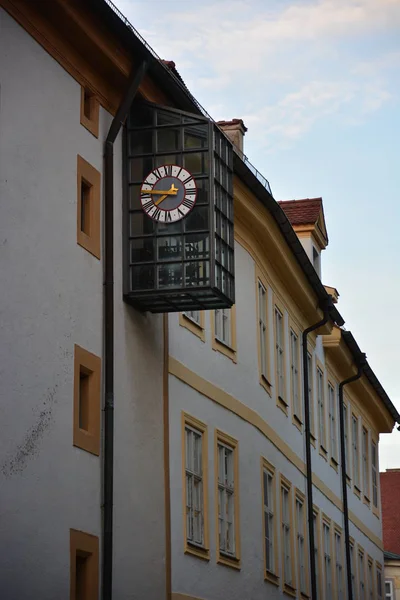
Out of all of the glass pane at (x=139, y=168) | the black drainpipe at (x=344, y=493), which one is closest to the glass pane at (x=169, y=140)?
the glass pane at (x=139, y=168)

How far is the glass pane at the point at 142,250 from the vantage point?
20.1 metres

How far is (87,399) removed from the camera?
18453 mm

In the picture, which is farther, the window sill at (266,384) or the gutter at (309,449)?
the gutter at (309,449)

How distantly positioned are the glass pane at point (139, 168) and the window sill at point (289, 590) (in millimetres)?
11065

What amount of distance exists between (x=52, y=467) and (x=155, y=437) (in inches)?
152

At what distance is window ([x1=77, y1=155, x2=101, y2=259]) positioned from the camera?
744 inches

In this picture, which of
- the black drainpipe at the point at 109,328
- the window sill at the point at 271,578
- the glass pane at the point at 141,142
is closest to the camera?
the black drainpipe at the point at 109,328

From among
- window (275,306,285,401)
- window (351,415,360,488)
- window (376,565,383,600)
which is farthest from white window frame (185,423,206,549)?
window (376,565,383,600)

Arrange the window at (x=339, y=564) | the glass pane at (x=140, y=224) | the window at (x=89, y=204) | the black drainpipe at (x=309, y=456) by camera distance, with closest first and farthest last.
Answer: the window at (x=89, y=204) → the glass pane at (x=140, y=224) → the black drainpipe at (x=309, y=456) → the window at (x=339, y=564)

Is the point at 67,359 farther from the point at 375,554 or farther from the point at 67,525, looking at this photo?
the point at 375,554

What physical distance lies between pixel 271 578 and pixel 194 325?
246 inches

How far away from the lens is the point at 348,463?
39.6 metres

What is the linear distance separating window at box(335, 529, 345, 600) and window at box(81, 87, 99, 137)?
769 inches

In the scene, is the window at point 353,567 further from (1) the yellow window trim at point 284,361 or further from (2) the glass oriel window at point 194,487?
(2) the glass oriel window at point 194,487
